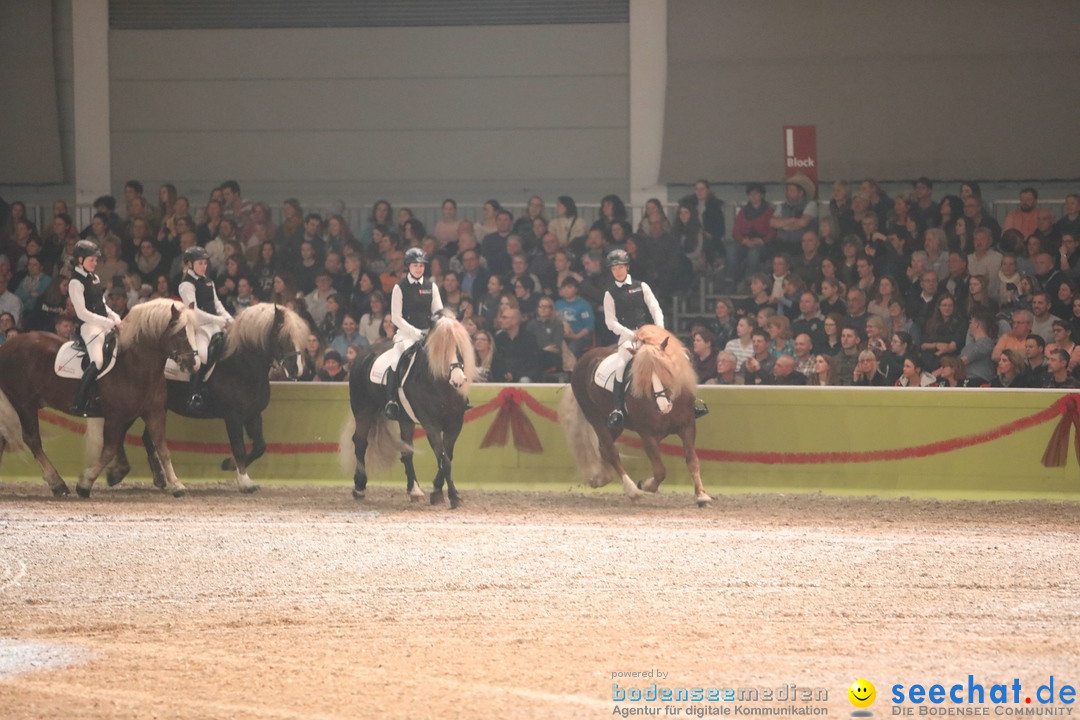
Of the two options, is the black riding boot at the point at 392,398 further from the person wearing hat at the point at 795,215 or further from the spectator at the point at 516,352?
the person wearing hat at the point at 795,215

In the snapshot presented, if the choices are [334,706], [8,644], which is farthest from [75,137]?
[334,706]

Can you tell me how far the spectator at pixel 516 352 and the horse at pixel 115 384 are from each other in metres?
3.93

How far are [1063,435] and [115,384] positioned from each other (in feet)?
30.3

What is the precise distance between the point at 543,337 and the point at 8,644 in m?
9.02

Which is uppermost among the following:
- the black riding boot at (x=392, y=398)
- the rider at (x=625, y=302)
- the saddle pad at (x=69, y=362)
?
the rider at (x=625, y=302)

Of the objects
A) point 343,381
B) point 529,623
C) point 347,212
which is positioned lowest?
point 529,623

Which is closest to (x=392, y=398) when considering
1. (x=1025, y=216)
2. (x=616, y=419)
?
(x=616, y=419)

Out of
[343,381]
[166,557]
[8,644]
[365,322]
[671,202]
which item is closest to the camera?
[8,644]

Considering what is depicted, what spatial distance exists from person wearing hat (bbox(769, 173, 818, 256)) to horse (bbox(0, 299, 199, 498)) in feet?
25.0

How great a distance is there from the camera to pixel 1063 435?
12.8 metres

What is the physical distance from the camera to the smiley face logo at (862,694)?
6090mm

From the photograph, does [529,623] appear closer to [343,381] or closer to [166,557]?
[166,557]

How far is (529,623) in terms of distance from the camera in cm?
780

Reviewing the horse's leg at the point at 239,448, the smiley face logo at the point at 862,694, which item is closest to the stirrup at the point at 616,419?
the horse's leg at the point at 239,448
